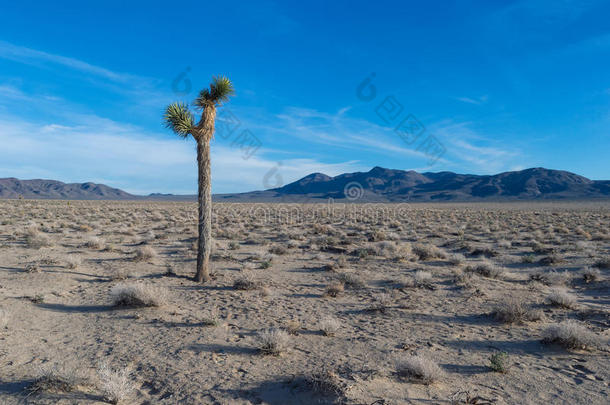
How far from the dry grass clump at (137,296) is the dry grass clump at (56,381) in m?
3.06

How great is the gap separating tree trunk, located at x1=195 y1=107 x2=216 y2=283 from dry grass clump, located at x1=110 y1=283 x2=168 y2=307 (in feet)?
7.69

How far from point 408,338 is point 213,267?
792 centimetres

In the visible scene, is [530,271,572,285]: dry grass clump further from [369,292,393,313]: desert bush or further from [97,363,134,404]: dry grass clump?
[97,363,134,404]: dry grass clump

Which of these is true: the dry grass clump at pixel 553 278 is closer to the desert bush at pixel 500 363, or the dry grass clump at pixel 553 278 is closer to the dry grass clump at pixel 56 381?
the desert bush at pixel 500 363

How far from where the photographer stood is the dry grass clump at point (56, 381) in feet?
14.6

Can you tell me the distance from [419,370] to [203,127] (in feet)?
26.9

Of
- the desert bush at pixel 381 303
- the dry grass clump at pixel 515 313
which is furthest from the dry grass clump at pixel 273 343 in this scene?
the dry grass clump at pixel 515 313

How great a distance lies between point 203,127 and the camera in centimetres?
978

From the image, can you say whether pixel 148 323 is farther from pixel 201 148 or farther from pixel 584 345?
pixel 584 345

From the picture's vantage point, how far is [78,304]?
8.13 m

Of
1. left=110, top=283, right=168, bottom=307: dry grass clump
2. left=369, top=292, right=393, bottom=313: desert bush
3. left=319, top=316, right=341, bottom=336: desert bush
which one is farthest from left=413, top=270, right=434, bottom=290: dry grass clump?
left=110, top=283, right=168, bottom=307: dry grass clump

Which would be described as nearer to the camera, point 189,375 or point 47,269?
point 189,375

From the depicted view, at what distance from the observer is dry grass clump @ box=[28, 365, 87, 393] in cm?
445

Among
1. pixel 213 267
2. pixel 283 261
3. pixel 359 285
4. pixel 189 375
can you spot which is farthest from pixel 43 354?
pixel 283 261
